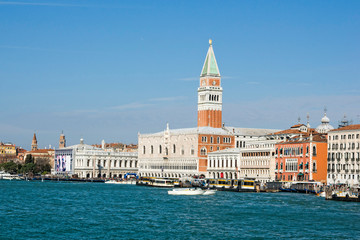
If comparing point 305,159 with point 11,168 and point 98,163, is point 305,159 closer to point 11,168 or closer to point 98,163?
point 98,163

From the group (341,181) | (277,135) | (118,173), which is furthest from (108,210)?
(118,173)

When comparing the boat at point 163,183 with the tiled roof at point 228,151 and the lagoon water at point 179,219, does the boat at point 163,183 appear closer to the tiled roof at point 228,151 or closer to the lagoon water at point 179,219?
the tiled roof at point 228,151

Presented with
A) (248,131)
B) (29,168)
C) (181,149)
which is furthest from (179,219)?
(29,168)

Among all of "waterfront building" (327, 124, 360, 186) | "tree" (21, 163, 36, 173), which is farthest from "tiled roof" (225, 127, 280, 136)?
"tree" (21, 163, 36, 173)

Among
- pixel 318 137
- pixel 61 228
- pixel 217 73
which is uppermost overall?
pixel 217 73

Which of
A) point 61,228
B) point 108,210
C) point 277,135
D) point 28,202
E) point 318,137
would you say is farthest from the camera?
point 277,135

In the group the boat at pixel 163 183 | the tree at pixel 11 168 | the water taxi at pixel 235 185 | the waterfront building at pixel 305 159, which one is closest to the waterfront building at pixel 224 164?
the boat at pixel 163 183

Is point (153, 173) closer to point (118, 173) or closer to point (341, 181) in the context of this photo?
point (118, 173)

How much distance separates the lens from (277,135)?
113188mm

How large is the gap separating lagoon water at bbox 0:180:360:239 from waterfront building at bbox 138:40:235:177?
56116mm

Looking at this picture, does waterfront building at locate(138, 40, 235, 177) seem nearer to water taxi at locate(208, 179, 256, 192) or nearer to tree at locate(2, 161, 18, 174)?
water taxi at locate(208, 179, 256, 192)

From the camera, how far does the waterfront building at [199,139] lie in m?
125

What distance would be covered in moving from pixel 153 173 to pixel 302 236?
96.9m

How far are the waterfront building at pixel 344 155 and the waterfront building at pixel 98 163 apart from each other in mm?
79213
